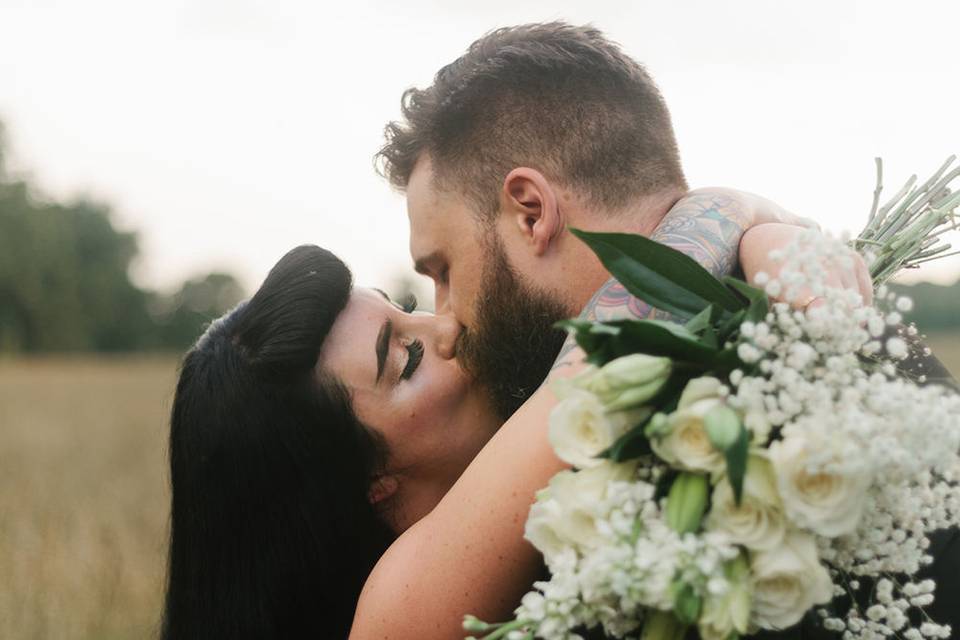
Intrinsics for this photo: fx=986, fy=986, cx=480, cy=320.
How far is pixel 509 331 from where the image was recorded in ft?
10.8

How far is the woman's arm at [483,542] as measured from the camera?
2.30 metres

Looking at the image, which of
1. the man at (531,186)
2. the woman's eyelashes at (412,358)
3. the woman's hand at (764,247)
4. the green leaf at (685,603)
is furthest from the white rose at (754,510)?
the woman's eyelashes at (412,358)

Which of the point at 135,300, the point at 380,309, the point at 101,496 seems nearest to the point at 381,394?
the point at 380,309

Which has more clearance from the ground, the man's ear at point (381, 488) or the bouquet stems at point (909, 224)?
the bouquet stems at point (909, 224)

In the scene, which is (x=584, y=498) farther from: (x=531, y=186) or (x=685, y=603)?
(x=531, y=186)

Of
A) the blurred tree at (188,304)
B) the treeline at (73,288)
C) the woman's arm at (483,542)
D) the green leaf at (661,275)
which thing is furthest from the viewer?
the blurred tree at (188,304)

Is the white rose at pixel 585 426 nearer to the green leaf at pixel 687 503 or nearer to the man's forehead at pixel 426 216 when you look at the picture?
the green leaf at pixel 687 503

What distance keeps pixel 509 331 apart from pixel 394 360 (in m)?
0.40

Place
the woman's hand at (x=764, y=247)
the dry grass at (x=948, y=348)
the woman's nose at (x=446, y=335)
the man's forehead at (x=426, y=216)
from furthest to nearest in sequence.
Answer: the dry grass at (x=948, y=348) → the man's forehead at (x=426, y=216) → the woman's nose at (x=446, y=335) → the woman's hand at (x=764, y=247)

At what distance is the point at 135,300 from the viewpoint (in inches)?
2699

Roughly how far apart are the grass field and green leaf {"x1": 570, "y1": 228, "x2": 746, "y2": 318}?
2391 mm

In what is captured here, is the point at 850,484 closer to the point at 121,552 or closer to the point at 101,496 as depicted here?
the point at 121,552

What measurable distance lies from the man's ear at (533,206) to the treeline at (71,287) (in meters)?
39.9

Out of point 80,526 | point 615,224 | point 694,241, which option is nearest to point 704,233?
point 694,241
